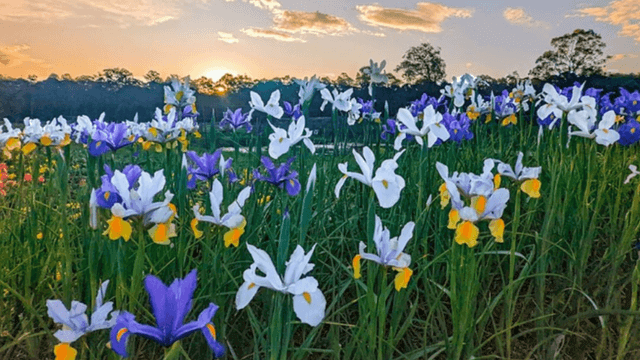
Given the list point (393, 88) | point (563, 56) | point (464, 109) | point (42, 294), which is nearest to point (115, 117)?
point (393, 88)

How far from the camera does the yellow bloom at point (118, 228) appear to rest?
197 centimetres

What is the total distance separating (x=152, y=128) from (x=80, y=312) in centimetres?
213

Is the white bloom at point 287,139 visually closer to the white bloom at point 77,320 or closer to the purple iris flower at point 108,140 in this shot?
the purple iris flower at point 108,140

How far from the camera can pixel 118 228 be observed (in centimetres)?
198

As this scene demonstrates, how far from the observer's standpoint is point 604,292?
124 inches

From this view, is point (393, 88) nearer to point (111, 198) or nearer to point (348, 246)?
point (348, 246)

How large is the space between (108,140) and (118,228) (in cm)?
122

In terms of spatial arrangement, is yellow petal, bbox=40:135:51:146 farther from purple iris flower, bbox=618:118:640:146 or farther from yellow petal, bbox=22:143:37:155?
purple iris flower, bbox=618:118:640:146

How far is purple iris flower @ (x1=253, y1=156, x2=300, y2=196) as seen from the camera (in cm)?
283

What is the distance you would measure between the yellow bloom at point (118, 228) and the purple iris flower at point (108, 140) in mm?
864

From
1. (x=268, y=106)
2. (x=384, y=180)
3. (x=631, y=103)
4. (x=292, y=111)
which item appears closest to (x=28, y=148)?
(x=268, y=106)

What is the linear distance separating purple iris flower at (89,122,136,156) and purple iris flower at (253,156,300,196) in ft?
2.60

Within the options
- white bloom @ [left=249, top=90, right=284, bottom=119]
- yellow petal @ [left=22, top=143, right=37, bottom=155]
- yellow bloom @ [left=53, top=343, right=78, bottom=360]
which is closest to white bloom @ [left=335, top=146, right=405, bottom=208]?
yellow bloom @ [left=53, top=343, right=78, bottom=360]

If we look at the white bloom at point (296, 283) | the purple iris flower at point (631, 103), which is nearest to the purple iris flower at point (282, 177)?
the white bloom at point (296, 283)
